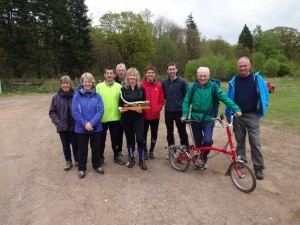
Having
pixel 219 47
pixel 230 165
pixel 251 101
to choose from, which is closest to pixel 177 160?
pixel 230 165

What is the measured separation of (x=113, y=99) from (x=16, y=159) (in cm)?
261

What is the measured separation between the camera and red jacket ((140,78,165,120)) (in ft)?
16.9

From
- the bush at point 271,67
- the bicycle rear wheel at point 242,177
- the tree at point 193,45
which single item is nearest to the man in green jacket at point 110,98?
the bicycle rear wheel at point 242,177

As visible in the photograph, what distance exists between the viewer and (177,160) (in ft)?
16.4

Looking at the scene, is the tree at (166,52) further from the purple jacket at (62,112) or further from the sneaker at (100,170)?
the sneaker at (100,170)

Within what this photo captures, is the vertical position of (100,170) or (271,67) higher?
(271,67)

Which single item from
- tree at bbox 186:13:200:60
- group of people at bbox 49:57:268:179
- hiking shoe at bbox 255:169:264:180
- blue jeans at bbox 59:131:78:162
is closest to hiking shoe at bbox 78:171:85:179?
group of people at bbox 49:57:268:179

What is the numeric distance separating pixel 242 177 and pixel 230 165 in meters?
0.26

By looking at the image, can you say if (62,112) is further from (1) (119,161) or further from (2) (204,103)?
(2) (204,103)

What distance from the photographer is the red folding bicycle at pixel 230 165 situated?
13.6 ft

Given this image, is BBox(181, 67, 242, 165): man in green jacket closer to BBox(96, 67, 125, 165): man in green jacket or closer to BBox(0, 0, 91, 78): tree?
BBox(96, 67, 125, 165): man in green jacket

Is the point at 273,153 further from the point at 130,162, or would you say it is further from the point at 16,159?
the point at 16,159

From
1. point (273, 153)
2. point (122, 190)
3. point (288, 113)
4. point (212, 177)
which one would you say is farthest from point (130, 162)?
point (288, 113)

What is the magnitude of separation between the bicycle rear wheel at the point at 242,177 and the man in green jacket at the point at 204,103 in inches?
25.3
